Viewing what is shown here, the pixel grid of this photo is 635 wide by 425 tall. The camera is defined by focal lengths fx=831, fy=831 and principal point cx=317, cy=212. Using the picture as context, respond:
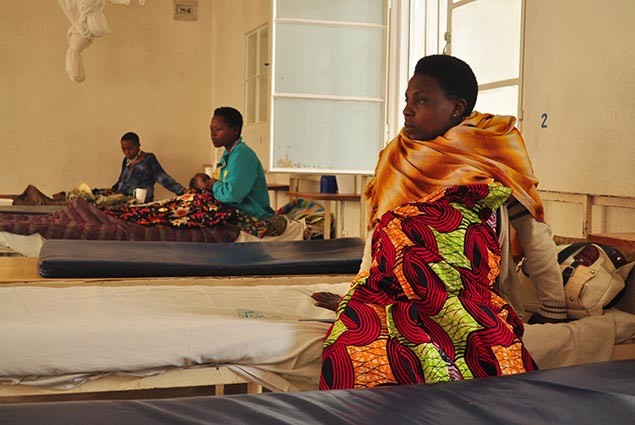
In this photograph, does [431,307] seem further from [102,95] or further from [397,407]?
[102,95]

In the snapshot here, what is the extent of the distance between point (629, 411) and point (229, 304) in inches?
57.6

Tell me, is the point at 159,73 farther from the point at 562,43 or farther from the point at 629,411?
the point at 629,411

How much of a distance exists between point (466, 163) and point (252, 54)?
5467 millimetres

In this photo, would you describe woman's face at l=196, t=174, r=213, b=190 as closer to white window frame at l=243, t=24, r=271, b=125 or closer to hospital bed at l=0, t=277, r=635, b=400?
white window frame at l=243, t=24, r=271, b=125

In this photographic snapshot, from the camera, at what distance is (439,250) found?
2.12 m

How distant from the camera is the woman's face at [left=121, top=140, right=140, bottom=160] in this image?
7.59 metres

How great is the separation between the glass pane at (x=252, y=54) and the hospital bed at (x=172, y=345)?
16.6 ft

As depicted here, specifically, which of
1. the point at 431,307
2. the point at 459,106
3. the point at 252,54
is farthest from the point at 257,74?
the point at 431,307

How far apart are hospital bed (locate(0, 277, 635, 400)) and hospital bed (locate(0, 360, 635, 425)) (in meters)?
0.63

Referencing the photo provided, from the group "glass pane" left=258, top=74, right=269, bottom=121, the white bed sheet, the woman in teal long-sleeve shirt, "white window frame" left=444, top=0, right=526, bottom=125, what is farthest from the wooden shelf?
the white bed sheet

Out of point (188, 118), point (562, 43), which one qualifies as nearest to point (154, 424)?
point (562, 43)

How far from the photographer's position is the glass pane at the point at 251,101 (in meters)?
7.30

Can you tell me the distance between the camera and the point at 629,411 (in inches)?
59.7

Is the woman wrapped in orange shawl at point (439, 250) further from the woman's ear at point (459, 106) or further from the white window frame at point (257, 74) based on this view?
the white window frame at point (257, 74)
